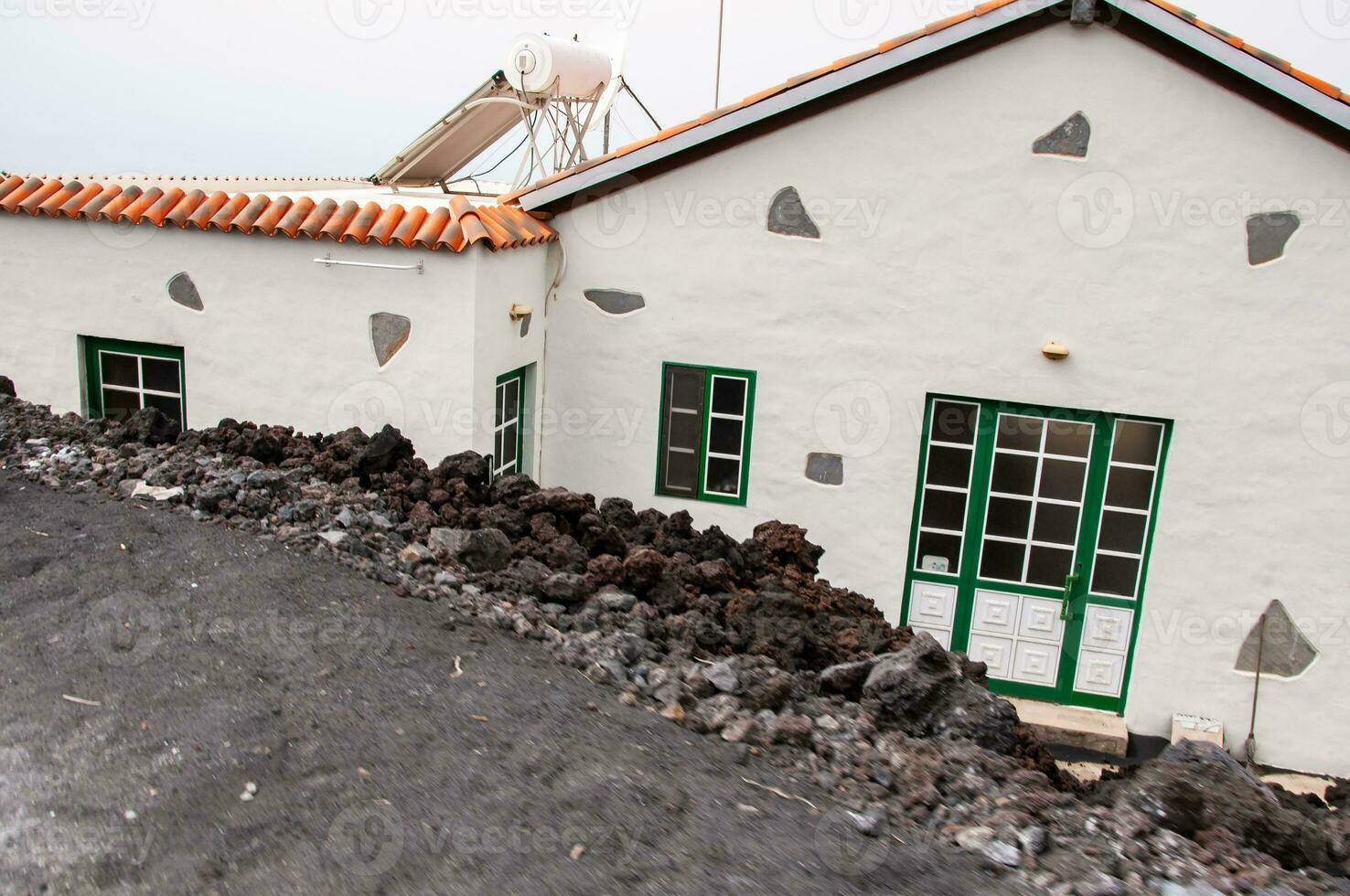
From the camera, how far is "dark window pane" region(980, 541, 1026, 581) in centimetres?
799

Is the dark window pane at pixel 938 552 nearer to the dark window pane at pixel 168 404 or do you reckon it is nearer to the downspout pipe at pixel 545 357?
the downspout pipe at pixel 545 357

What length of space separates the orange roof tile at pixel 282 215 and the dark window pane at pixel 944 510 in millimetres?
3569

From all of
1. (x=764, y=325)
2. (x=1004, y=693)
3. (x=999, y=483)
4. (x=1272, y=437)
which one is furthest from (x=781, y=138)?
(x=1004, y=693)

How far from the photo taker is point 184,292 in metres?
7.85

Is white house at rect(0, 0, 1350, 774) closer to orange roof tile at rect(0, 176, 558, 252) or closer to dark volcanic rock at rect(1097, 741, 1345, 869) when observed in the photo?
orange roof tile at rect(0, 176, 558, 252)

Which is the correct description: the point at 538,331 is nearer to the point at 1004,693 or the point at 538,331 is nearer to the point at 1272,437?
the point at 1004,693

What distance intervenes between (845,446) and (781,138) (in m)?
2.33

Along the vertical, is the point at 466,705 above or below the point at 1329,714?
above

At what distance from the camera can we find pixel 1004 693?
323 inches

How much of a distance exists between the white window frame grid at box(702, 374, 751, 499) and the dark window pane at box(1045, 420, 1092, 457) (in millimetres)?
2231

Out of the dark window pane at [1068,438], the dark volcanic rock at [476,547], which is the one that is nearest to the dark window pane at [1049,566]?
the dark window pane at [1068,438]

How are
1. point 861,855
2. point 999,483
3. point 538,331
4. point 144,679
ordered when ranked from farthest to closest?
point 538,331 < point 999,483 < point 144,679 < point 861,855

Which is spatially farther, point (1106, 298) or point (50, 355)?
point (50, 355)

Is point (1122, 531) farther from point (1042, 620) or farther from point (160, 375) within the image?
point (160, 375)
